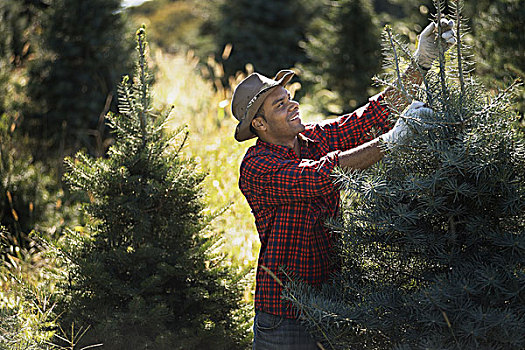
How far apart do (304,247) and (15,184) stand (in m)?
3.17

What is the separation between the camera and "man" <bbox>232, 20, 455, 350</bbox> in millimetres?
2068

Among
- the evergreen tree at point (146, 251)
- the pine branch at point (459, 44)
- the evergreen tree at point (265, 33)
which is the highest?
the pine branch at point (459, 44)

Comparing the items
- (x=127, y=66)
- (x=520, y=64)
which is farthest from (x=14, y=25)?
(x=520, y=64)

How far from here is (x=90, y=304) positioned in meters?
2.83

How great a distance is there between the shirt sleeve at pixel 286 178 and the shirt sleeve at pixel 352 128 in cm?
46

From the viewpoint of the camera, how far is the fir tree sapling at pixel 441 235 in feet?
5.60

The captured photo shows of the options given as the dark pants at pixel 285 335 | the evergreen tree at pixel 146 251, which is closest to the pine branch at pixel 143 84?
the evergreen tree at pixel 146 251

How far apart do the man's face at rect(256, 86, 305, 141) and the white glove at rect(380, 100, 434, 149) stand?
0.48 meters

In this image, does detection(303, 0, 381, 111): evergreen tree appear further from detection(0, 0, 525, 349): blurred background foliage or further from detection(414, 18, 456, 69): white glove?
detection(414, 18, 456, 69): white glove

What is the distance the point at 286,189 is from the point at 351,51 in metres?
4.54

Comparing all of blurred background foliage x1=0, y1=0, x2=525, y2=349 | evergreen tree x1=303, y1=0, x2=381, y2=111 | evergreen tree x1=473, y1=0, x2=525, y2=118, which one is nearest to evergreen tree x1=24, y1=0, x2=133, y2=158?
blurred background foliage x1=0, y1=0, x2=525, y2=349

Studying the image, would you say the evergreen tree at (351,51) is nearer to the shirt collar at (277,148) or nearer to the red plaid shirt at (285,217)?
the shirt collar at (277,148)

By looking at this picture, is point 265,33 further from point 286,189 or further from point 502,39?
point 286,189

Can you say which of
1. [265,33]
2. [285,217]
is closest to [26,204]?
[285,217]
